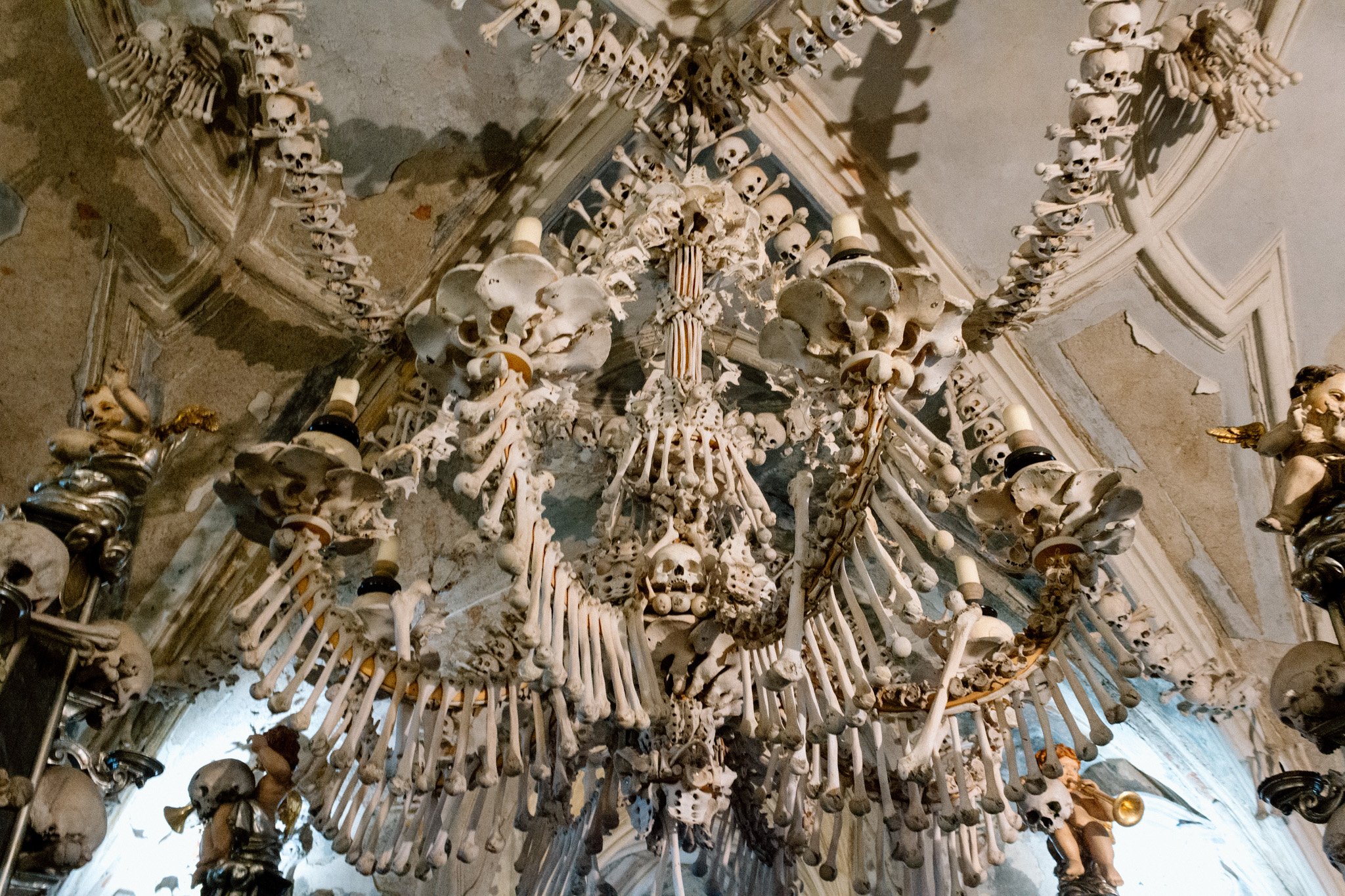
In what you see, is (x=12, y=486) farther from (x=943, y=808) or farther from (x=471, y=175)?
(x=943, y=808)

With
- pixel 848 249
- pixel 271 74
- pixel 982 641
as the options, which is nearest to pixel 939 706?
pixel 982 641

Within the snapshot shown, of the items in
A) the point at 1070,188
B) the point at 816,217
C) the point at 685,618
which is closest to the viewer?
the point at 685,618

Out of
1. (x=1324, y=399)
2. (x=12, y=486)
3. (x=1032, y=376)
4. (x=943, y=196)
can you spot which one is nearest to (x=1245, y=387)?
(x=1032, y=376)

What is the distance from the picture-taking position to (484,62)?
3438mm

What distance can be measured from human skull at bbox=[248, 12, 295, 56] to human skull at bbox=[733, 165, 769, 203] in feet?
4.12

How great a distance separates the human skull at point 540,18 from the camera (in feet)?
9.02

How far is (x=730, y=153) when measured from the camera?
3127 mm

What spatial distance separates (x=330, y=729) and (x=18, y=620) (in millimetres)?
568

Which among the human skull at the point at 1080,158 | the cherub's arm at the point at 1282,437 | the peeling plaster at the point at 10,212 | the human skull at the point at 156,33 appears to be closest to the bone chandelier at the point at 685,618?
the cherub's arm at the point at 1282,437

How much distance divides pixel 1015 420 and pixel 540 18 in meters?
1.62

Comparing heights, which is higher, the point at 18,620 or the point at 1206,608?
the point at 1206,608

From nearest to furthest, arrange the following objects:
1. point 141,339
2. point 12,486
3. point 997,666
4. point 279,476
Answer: point 279,476 → point 997,666 → point 12,486 → point 141,339

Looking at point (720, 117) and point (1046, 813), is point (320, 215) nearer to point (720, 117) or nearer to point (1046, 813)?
point (720, 117)

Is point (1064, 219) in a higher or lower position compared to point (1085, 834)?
higher
